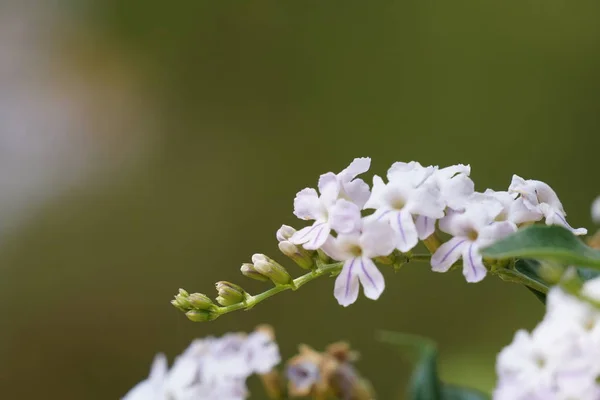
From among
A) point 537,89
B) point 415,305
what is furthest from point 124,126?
point 537,89

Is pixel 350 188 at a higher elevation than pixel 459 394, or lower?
higher

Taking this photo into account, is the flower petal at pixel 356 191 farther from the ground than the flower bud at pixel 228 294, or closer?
farther from the ground

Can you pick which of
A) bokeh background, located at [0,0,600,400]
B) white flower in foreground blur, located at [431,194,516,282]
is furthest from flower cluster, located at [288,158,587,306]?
bokeh background, located at [0,0,600,400]

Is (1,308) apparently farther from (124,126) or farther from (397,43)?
(397,43)

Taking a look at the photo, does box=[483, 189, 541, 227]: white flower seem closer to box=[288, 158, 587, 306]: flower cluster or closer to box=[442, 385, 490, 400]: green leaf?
box=[288, 158, 587, 306]: flower cluster

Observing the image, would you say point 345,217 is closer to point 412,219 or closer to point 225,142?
point 412,219

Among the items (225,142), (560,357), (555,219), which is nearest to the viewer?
(560,357)

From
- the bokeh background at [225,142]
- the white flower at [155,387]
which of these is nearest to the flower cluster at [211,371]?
the white flower at [155,387]

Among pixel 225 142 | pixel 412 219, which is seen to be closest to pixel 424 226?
pixel 412 219

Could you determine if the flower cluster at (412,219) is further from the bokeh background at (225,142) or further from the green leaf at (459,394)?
the bokeh background at (225,142)
